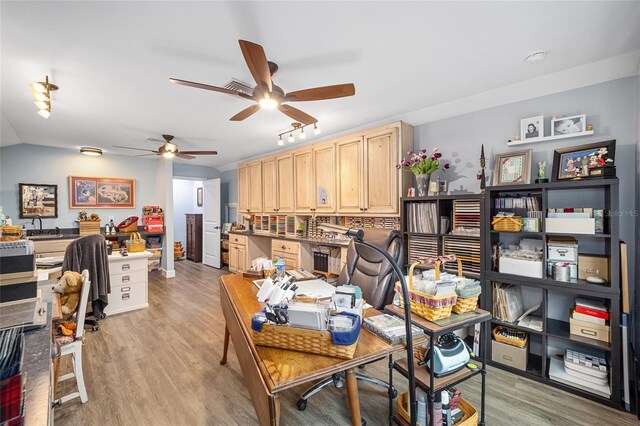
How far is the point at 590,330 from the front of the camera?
6.98ft

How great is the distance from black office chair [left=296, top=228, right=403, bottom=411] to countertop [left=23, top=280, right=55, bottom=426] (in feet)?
5.06

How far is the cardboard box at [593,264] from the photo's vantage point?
83.7 inches

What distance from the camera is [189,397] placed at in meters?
2.12

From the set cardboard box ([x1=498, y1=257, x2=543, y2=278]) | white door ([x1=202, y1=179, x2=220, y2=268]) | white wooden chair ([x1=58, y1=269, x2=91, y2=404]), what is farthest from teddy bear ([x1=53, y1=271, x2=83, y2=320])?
white door ([x1=202, y1=179, x2=220, y2=268])

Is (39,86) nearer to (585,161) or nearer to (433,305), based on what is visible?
(433,305)

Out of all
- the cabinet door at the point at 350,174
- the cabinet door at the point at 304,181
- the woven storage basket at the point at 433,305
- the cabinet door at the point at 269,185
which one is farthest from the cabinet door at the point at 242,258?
the woven storage basket at the point at 433,305

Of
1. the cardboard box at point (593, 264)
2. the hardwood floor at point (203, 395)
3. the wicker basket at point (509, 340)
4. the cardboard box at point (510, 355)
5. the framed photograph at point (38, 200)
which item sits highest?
the framed photograph at point (38, 200)

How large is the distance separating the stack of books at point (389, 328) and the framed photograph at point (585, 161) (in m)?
1.93

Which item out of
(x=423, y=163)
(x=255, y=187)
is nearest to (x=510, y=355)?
(x=423, y=163)

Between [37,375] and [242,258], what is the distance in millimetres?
4967

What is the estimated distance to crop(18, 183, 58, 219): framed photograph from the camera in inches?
191

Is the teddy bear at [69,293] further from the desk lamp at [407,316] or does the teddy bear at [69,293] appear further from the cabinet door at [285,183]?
the cabinet door at [285,183]

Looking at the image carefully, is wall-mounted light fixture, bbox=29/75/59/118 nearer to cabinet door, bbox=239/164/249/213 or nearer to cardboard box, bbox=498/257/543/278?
cabinet door, bbox=239/164/249/213

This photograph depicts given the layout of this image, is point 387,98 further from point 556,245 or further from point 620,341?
point 620,341
